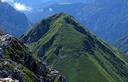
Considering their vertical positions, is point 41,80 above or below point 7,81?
below

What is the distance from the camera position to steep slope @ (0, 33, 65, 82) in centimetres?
12019

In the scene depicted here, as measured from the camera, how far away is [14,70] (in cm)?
12006

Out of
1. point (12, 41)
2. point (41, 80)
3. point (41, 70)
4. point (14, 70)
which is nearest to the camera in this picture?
point (14, 70)

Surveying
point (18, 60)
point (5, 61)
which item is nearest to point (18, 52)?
point (18, 60)

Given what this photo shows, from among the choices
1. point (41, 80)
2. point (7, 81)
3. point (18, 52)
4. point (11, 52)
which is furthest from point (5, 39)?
point (7, 81)

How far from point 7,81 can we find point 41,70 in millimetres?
110738

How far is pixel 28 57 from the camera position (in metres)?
168

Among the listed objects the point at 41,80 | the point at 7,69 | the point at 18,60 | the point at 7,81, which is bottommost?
the point at 41,80

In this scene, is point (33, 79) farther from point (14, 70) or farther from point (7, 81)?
point (7, 81)

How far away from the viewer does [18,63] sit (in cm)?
15300

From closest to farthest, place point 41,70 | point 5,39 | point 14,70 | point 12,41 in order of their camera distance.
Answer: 1. point 14,70
2. point 5,39
3. point 12,41
4. point 41,70

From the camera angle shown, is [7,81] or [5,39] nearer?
[7,81]

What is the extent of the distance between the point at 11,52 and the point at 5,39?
7623 millimetres

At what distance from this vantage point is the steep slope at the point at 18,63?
120188 millimetres
